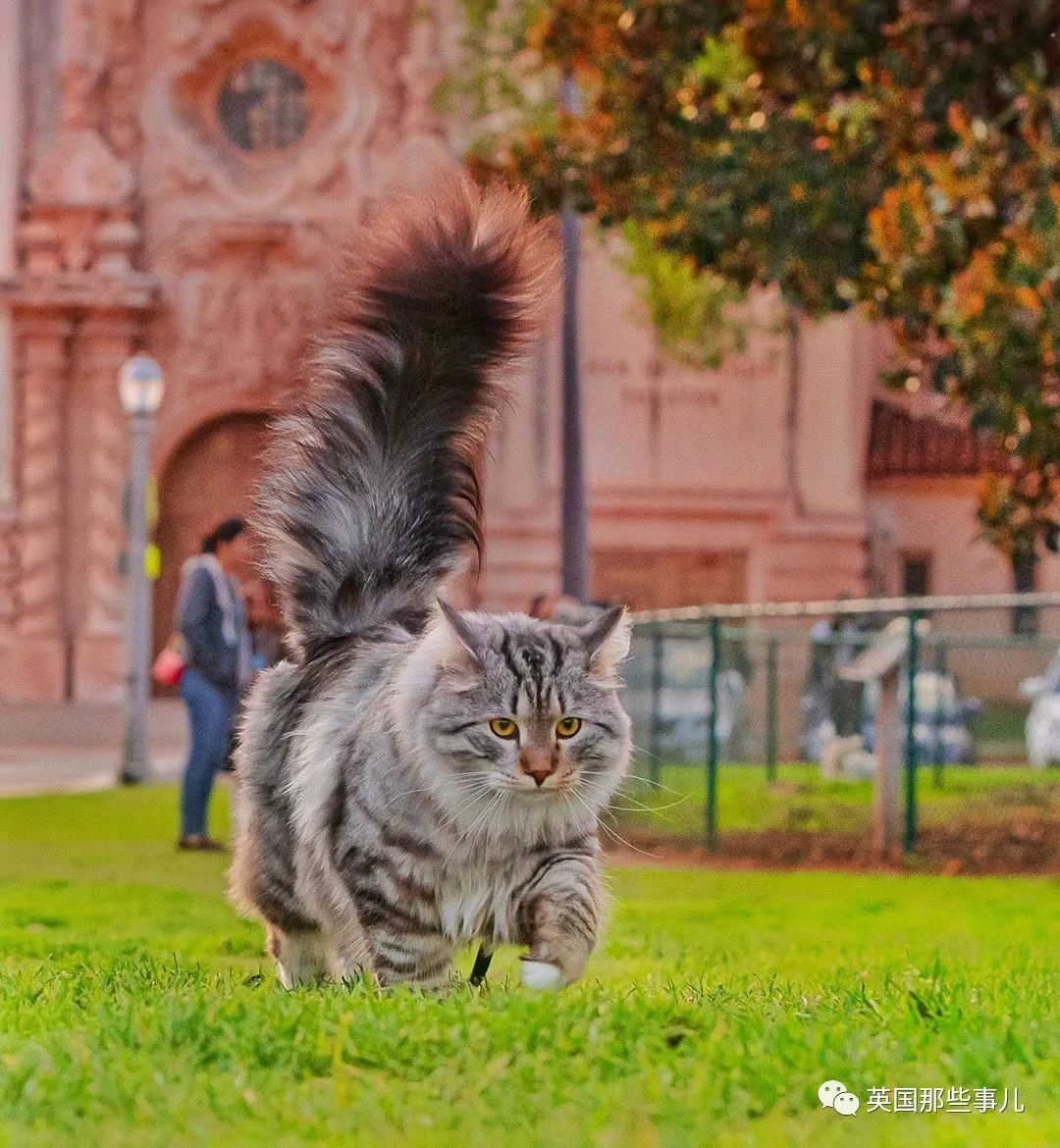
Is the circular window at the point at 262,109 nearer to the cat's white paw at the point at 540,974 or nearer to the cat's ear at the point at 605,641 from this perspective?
the cat's ear at the point at 605,641

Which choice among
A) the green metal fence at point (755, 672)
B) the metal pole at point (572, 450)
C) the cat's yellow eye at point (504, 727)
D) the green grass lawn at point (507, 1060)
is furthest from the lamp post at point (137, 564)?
the cat's yellow eye at point (504, 727)

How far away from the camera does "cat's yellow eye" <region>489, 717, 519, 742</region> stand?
18.2 feet

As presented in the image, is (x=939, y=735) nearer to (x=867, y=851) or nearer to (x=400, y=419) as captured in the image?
(x=867, y=851)

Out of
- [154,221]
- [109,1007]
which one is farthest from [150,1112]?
[154,221]

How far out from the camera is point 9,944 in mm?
9117

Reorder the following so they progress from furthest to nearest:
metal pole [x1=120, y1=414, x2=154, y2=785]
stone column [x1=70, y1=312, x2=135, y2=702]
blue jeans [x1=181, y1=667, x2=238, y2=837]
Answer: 1. stone column [x1=70, y1=312, x2=135, y2=702]
2. metal pole [x1=120, y1=414, x2=154, y2=785]
3. blue jeans [x1=181, y1=667, x2=238, y2=837]

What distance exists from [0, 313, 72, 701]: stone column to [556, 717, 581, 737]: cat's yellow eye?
99.1 ft

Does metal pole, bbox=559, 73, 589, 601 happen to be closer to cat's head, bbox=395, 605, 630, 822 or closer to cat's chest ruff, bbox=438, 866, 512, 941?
cat's head, bbox=395, 605, 630, 822

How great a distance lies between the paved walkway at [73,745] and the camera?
22.1 meters

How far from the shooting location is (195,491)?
35.8 m

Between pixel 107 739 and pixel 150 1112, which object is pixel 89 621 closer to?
pixel 107 739

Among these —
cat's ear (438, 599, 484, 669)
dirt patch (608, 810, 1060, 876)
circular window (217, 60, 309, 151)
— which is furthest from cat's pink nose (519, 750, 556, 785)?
circular window (217, 60, 309, 151)

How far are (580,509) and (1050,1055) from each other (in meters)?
22.3

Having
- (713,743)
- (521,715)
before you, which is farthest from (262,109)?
(521,715)
